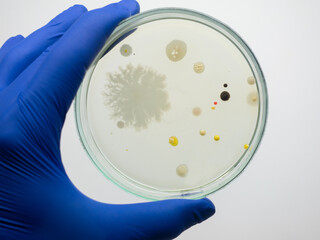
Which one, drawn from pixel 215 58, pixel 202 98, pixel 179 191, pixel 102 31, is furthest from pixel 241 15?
pixel 179 191

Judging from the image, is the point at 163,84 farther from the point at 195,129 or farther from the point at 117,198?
the point at 117,198

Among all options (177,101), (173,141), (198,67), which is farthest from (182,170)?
(198,67)

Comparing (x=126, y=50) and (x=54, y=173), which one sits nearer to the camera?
(x=54, y=173)

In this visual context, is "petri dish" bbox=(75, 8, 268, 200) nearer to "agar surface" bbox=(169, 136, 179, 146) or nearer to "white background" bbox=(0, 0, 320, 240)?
"agar surface" bbox=(169, 136, 179, 146)

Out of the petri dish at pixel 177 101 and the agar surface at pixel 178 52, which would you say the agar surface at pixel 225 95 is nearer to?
the petri dish at pixel 177 101

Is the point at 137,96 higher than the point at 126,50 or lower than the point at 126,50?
lower

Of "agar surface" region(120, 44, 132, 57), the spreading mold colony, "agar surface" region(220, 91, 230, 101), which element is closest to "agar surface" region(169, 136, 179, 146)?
the spreading mold colony

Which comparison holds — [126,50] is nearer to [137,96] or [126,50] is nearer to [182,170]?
[137,96]

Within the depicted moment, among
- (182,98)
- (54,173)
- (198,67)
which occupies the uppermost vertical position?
(198,67)
